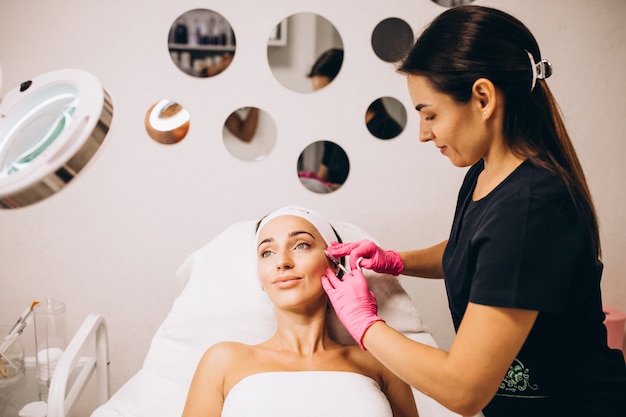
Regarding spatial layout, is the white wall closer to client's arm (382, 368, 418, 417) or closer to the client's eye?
the client's eye

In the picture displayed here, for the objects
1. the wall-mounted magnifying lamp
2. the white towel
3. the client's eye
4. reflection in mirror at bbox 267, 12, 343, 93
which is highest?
reflection in mirror at bbox 267, 12, 343, 93

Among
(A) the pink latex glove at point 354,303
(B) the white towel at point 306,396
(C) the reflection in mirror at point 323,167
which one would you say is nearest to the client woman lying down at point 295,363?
(B) the white towel at point 306,396

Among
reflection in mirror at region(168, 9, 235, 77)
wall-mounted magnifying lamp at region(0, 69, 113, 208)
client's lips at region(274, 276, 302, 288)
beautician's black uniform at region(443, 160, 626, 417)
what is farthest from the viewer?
reflection in mirror at region(168, 9, 235, 77)

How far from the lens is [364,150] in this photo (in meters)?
2.02

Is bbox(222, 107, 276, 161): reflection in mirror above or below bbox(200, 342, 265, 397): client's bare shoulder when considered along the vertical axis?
above

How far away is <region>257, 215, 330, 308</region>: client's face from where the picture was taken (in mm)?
1338

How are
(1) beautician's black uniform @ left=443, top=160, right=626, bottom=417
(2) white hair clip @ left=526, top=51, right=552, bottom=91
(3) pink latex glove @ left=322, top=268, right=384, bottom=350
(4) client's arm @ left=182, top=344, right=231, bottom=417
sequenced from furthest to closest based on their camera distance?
(4) client's arm @ left=182, top=344, right=231, bottom=417, (3) pink latex glove @ left=322, top=268, right=384, bottom=350, (2) white hair clip @ left=526, top=51, right=552, bottom=91, (1) beautician's black uniform @ left=443, top=160, right=626, bottom=417

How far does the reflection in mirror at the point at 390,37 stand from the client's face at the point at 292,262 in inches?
35.3

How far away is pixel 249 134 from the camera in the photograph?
1.97 metres

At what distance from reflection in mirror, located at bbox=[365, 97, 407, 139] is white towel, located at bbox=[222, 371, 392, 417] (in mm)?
Answer: 1090

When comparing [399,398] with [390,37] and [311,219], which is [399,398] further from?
[390,37]

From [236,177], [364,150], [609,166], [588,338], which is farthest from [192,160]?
[609,166]

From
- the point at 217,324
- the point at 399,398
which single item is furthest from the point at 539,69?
the point at 217,324

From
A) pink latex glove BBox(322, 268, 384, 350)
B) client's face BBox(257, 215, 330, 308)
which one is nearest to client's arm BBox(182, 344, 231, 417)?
client's face BBox(257, 215, 330, 308)
